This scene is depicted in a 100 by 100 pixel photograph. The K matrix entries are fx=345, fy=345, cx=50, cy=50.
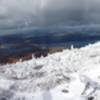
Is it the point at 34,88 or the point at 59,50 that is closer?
the point at 34,88

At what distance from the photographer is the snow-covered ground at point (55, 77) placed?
16281 mm

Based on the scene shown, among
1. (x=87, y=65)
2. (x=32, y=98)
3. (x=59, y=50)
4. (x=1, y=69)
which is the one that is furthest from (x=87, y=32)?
(x=32, y=98)

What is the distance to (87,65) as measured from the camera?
18.9 meters

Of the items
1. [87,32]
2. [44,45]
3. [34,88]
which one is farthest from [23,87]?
[87,32]

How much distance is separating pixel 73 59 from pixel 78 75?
2.22 meters

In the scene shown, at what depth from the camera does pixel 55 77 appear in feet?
58.3

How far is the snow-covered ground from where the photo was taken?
1628cm

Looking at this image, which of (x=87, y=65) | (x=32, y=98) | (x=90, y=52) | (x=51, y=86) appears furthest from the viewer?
(x=90, y=52)

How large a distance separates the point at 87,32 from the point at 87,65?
4.67 m

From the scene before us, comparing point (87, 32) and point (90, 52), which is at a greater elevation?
point (87, 32)

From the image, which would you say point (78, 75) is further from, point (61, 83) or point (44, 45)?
point (44, 45)

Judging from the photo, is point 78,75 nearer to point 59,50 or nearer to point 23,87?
point 23,87

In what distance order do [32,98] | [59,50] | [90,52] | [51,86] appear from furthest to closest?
[59,50] < [90,52] < [51,86] < [32,98]

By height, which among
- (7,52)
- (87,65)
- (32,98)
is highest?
(7,52)
